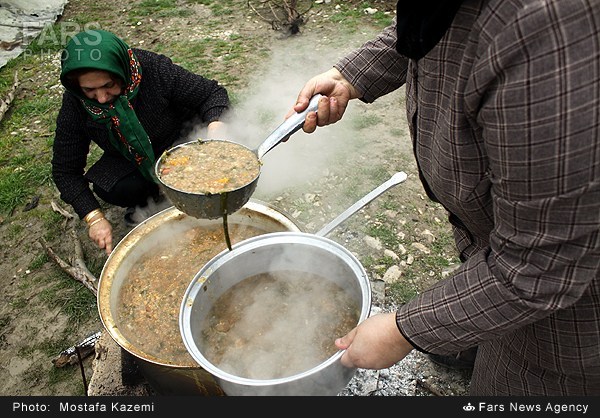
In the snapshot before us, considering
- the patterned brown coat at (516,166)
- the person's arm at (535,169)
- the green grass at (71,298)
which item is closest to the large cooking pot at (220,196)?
the patterned brown coat at (516,166)

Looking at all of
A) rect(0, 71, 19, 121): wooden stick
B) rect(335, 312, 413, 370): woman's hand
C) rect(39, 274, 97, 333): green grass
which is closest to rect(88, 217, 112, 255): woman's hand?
rect(39, 274, 97, 333): green grass

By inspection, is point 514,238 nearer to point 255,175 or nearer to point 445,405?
point 445,405

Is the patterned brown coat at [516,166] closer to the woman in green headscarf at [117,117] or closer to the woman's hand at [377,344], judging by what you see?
the woman's hand at [377,344]

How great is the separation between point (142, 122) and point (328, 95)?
1.95m

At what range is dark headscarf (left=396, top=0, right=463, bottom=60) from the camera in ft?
3.66

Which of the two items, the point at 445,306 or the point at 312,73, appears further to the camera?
the point at 312,73

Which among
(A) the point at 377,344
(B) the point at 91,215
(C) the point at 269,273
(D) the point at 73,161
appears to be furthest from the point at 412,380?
(D) the point at 73,161

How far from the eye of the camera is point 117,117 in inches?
129

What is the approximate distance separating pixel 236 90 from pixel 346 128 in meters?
1.57

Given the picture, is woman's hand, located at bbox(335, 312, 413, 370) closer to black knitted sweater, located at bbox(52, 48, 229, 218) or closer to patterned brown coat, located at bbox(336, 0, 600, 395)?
patterned brown coat, located at bbox(336, 0, 600, 395)

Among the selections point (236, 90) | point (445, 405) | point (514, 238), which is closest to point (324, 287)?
point (445, 405)

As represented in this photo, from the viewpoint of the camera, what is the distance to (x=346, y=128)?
4.94m

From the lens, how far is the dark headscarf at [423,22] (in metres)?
1.11

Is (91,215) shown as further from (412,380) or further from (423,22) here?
(423,22)
